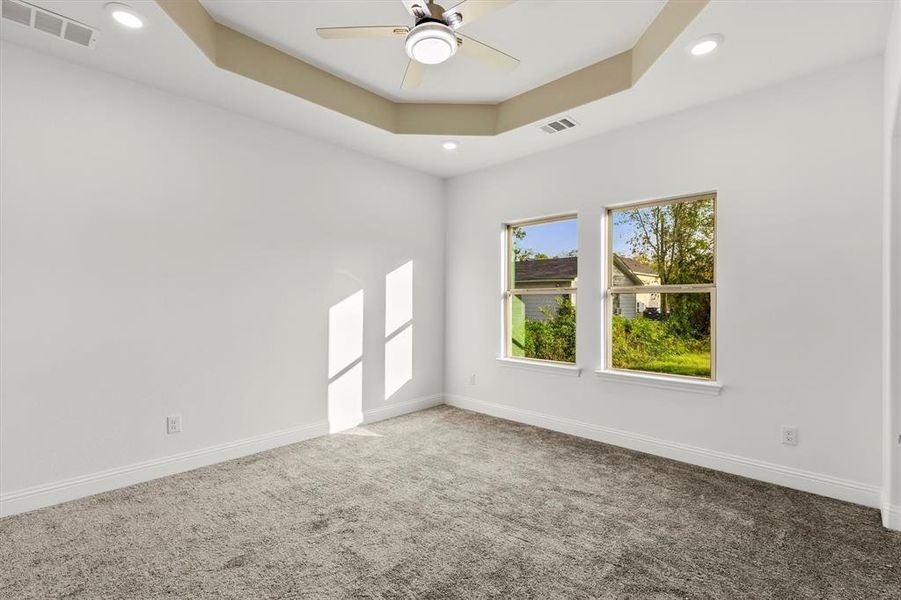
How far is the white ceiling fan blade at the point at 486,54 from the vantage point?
2.47 m

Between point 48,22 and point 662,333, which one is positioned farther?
point 662,333

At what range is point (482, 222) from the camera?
5.05 meters

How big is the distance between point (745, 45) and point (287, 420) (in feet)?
14.2

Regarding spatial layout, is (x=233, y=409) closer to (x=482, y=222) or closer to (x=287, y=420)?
(x=287, y=420)

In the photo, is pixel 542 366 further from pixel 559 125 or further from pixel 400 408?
pixel 559 125

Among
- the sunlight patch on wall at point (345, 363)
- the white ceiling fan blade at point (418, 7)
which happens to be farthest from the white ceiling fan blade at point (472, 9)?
the sunlight patch on wall at point (345, 363)

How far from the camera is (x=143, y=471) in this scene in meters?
3.07

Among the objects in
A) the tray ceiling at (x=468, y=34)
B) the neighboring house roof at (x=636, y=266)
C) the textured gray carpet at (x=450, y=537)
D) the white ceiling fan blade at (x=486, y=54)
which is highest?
the tray ceiling at (x=468, y=34)

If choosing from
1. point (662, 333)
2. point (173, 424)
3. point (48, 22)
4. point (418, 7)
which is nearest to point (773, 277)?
point (662, 333)

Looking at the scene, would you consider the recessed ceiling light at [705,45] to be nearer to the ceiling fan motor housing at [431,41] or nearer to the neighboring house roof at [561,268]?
the ceiling fan motor housing at [431,41]

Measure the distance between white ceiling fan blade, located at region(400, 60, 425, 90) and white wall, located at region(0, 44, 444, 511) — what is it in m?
1.52

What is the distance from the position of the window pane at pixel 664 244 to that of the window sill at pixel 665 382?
2.62 ft

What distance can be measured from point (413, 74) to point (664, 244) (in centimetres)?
248

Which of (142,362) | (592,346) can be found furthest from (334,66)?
(592,346)
